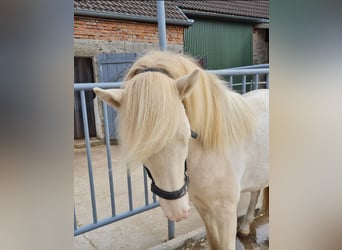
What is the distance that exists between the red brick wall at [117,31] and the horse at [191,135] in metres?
0.11

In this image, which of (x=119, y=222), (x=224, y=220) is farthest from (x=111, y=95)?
(x=119, y=222)

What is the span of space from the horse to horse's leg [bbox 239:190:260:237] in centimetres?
20

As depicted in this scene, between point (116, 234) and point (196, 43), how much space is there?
798 millimetres

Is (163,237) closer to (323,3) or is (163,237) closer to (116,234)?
(116,234)

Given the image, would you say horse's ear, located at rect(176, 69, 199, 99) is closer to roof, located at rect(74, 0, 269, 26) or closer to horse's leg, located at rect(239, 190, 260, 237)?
roof, located at rect(74, 0, 269, 26)

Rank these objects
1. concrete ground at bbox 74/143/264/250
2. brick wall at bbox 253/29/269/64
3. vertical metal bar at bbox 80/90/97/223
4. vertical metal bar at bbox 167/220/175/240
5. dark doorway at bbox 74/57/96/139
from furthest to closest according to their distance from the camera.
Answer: vertical metal bar at bbox 167/220/175/240 < concrete ground at bbox 74/143/264/250 < vertical metal bar at bbox 80/90/97/223 < dark doorway at bbox 74/57/96/139 < brick wall at bbox 253/29/269/64

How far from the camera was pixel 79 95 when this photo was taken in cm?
67

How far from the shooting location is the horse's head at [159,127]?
447 mm

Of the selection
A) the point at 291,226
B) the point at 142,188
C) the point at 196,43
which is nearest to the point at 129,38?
the point at 196,43

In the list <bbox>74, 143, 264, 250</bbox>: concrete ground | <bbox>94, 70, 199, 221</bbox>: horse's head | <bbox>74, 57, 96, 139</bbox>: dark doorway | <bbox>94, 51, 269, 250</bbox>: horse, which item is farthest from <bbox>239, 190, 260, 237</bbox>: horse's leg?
<bbox>74, 57, 96, 139</bbox>: dark doorway

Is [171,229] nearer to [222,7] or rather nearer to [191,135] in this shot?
[191,135]

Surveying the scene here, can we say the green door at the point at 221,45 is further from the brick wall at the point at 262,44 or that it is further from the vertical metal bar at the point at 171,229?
the vertical metal bar at the point at 171,229

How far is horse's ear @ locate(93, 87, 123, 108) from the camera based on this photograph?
0.48 m

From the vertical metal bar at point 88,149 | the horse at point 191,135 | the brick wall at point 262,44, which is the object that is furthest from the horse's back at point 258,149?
the vertical metal bar at point 88,149
